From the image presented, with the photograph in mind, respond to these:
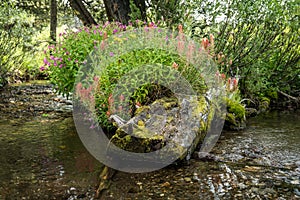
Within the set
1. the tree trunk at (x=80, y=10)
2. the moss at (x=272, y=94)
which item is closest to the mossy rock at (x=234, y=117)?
the moss at (x=272, y=94)

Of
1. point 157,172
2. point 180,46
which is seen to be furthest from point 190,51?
point 157,172

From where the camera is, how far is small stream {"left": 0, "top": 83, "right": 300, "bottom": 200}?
2951 mm

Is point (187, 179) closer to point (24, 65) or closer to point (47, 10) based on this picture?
point (24, 65)

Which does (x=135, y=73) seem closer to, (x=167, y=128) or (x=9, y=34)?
(x=167, y=128)

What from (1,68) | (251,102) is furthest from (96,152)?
(1,68)

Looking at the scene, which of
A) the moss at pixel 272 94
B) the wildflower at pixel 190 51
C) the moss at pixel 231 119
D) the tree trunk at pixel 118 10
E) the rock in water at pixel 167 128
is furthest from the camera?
the moss at pixel 272 94

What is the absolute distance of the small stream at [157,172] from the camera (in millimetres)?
2951

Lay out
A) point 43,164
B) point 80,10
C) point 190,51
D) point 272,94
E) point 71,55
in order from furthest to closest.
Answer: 1. point 272,94
2. point 80,10
3. point 71,55
4. point 190,51
5. point 43,164

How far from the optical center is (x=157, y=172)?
3.43 metres

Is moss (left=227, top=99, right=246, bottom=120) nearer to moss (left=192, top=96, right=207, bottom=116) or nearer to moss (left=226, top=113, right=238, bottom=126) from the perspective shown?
moss (left=226, top=113, right=238, bottom=126)

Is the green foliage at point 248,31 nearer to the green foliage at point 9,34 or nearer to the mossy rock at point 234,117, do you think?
the mossy rock at point 234,117

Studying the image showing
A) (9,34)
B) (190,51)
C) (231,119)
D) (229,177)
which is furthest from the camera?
(9,34)

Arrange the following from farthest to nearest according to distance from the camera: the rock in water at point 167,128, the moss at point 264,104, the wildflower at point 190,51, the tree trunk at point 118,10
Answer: the tree trunk at point 118,10, the moss at point 264,104, the wildflower at point 190,51, the rock in water at point 167,128

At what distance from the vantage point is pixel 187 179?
324 centimetres
